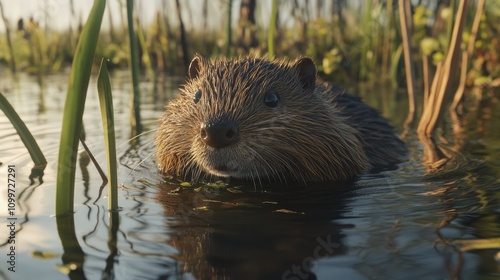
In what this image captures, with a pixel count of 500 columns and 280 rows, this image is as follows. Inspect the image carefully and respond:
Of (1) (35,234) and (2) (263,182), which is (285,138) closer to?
(2) (263,182)

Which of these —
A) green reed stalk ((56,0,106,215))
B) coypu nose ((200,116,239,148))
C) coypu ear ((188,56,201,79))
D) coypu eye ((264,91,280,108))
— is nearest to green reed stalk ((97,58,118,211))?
green reed stalk ((56,0,106,215))

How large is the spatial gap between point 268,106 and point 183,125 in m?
0.51

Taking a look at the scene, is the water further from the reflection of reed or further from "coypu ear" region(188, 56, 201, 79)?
"coypu ear" region(188, 56, 201, 79)


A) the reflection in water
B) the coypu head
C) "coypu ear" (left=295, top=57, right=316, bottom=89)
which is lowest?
the reflection in water

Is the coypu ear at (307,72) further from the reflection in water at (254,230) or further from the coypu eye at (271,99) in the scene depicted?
the reflection in water at (254,230)

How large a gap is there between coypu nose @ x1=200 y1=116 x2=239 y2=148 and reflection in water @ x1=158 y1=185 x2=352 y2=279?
32 cm

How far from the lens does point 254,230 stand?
2.88 m

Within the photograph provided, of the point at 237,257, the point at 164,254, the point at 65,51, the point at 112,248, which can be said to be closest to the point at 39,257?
the point at 112,248

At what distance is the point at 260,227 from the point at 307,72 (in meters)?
1.57

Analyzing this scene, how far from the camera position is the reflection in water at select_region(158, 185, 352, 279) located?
7.86ft

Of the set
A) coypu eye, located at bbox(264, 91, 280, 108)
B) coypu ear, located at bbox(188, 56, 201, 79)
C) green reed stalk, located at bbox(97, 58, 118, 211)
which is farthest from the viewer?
coypu ear, located at bbox(188, 56, 201, 79)

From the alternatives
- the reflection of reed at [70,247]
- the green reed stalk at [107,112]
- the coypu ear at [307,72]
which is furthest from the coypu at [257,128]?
the reflection of reed at [70,247]

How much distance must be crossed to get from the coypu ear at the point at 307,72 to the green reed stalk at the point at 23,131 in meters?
1.66

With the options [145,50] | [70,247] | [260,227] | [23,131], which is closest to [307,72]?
[260,227]
